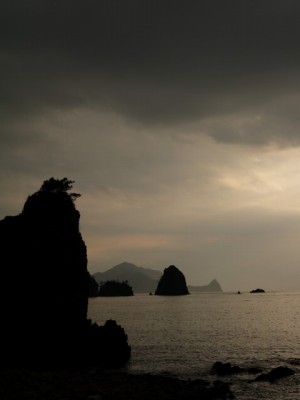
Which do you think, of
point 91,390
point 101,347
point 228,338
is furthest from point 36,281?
point 228,338

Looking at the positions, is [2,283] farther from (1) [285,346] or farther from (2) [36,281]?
(1) [285,346]

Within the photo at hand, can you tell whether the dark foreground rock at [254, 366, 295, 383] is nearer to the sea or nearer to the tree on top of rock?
the sea

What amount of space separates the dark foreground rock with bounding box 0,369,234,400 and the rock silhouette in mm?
12274

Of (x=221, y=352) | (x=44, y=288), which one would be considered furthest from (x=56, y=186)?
(x=221, y=352)

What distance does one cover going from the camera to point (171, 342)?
76938 mm

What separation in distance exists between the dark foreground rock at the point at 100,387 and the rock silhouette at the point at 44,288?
483 inches

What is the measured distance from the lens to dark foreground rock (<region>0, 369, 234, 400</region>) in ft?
105

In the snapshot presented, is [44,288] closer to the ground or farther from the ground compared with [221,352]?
farther from the ground

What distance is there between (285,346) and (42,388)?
2088 inches

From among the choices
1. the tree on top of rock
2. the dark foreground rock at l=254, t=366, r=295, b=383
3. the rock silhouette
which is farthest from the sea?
the tree on top of rock

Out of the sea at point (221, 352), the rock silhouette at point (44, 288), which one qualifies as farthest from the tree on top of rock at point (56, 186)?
the sea at point (221, 352)

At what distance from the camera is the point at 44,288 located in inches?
2133

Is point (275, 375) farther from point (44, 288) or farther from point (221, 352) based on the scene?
point (44, 288)

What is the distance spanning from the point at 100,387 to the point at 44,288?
Answer: 2065 centimetres
